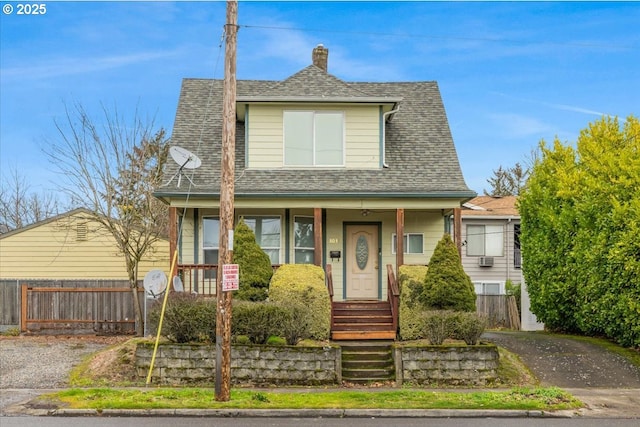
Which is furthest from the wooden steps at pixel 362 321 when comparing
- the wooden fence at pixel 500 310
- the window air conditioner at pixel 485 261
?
the window air conditioner at pixel 485 261

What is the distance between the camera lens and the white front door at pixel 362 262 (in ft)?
62.8

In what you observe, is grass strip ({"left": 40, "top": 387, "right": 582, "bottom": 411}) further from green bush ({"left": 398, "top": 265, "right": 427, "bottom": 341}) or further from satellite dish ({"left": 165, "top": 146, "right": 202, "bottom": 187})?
satellite dish ({"left": 165, "top": 146, "right": 202, "bottom": 187})

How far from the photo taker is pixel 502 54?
18.0m

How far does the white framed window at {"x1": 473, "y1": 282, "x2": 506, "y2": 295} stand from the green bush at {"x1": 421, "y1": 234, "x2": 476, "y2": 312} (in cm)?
1505

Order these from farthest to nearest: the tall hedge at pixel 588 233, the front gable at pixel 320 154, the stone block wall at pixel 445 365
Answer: the front gable at pixel 320 154 → the tall hedge at pixel 588 233 → the stone block wall at pixel 445 365

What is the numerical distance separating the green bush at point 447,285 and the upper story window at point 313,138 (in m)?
4.61

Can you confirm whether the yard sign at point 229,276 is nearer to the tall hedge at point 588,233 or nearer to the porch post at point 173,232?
the porch post at point 173,232

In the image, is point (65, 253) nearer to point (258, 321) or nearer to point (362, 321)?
point (362, 321)

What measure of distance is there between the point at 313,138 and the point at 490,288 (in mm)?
14706

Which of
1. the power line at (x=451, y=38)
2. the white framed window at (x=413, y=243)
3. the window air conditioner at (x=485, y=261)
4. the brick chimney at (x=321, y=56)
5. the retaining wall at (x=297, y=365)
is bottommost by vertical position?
the retaining wall at (x=297, y=365)

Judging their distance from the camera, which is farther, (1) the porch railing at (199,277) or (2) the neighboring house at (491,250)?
(2) the neighboring house at (491,250)

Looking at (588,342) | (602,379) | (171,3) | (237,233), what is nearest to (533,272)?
(588,342)

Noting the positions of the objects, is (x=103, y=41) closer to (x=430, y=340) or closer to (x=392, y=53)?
(x=392, y=53)

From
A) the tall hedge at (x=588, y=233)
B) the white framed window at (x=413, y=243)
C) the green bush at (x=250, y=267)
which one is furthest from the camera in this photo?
the white framed window at (x=413, y=243)
